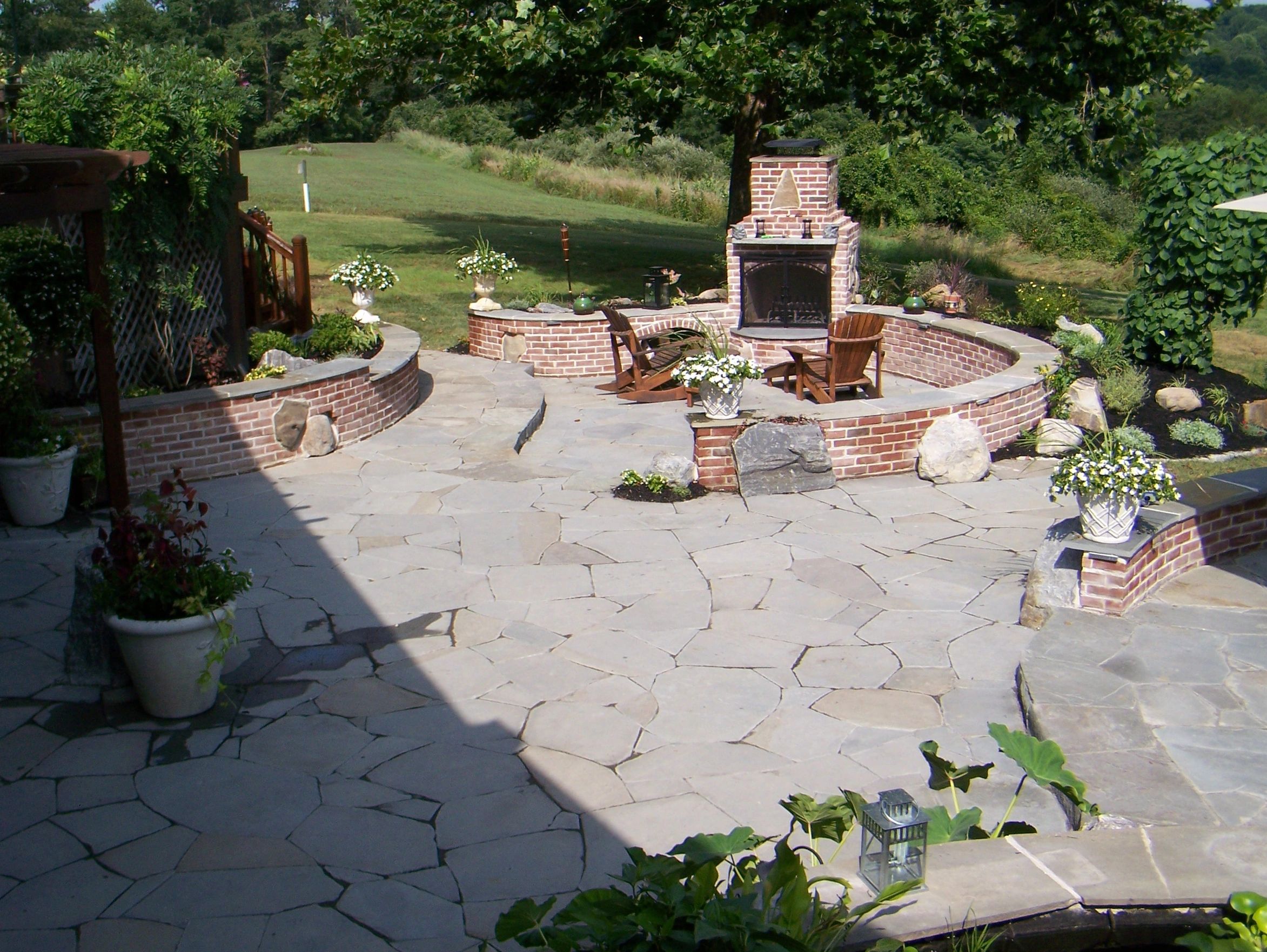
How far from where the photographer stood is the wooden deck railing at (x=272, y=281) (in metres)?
10.8

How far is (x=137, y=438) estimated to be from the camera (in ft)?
27.1

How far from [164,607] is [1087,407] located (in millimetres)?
7715

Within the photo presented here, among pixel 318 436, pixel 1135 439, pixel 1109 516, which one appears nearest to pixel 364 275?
pixel 318 436

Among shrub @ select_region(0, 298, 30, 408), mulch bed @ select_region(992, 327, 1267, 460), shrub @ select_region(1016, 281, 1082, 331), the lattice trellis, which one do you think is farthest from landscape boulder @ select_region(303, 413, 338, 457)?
shrub @ select_region(1016, 281, 1082, 331)

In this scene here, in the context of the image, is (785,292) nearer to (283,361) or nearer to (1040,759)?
(283,361)

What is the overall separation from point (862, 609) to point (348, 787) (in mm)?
2942

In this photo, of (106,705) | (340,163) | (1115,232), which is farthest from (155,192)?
(340,163)

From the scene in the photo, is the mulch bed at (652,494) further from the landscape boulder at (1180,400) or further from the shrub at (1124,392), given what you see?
the landscape boulder at (1180,400)

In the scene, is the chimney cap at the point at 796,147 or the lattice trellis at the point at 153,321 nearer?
the lattice trellis at the point at 153,321

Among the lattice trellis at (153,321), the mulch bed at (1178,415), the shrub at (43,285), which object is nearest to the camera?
the shrub at (43,285)

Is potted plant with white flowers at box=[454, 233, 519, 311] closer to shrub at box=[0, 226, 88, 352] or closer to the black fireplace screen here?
the black fireplace screen

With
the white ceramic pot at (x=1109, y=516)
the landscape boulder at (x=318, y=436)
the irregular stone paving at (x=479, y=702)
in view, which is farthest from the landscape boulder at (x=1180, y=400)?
the landscape boulder at (x=318, y=436)

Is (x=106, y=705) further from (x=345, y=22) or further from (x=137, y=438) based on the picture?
(x=345, y=22)

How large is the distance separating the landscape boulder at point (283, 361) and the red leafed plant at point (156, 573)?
4.55 m
